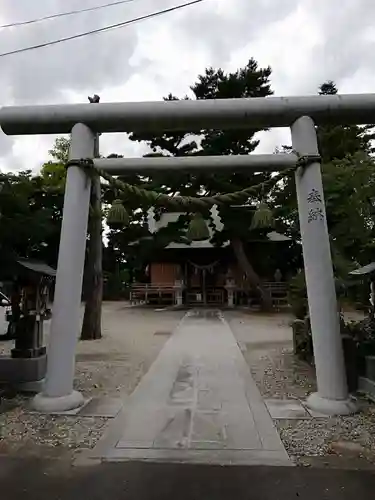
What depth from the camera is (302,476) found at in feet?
10.5

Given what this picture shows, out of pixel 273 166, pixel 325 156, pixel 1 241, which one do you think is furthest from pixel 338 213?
pixel 325 156

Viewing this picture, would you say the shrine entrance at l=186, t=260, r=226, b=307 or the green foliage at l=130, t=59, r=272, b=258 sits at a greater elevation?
the green foliage at l=130, t=59, r=272, b=258

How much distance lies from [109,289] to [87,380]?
2525 centimetres

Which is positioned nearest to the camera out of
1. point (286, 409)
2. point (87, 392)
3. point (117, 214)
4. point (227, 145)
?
point (286, 409)

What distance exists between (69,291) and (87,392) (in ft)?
5.12

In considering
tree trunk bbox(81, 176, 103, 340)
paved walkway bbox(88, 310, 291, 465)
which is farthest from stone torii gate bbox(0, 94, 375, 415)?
tree trunk bbox(81, 176, 103, 340)

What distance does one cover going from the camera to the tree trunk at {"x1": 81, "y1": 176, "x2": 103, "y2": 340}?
38.0 ft

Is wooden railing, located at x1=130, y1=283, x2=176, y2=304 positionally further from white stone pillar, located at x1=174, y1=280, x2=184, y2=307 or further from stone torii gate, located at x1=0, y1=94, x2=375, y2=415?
stone torii gate, located at x1=0, y1=94, x2=375, y2=415

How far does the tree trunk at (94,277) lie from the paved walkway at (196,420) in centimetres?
412

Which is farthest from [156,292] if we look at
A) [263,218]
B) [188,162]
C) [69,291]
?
[69,291]

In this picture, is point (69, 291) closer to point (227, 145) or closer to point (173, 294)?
point (227, 145)

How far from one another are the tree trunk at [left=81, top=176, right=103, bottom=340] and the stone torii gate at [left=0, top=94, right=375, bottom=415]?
5865mm

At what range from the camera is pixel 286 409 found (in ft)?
16.3

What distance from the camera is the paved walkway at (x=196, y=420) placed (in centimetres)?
362
